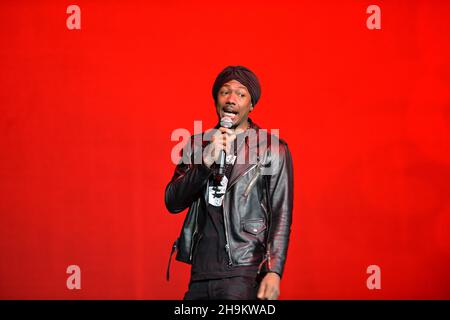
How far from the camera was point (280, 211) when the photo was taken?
300 cm

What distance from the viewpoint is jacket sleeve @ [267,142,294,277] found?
115 inches

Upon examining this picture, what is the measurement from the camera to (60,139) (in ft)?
16.1

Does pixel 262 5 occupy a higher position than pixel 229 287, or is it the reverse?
pixel 262 5

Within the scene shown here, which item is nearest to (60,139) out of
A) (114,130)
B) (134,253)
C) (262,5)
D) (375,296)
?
(114,130)

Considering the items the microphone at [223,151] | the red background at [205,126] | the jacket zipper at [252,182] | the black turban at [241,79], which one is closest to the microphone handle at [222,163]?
the microphone at [223,151]

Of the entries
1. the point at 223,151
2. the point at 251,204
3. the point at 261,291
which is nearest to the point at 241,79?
the point at 223,151

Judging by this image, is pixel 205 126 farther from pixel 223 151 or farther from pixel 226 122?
pixel 223 151

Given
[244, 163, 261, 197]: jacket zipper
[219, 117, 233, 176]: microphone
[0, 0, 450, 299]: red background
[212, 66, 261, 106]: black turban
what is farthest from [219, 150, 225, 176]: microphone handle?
[0, 0, 450, 299]: red background

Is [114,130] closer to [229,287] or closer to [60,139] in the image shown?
[60,139]

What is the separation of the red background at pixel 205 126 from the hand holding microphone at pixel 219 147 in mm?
1891

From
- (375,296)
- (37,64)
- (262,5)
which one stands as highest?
(262,5)

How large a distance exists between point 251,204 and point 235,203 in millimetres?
70

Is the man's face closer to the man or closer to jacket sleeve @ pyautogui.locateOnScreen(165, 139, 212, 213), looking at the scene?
the man

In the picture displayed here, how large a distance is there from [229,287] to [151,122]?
2.15 metres
